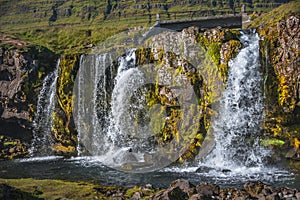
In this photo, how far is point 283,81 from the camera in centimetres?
2453

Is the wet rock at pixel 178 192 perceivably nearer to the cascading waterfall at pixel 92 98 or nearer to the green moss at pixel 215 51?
the green moss at pixel 215 51

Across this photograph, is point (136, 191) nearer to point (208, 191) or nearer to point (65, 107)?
point (208, 191)

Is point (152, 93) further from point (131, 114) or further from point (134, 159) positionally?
point (134, 159)

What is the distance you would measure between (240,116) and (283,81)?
10.7 feet

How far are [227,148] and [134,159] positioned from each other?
5903 millimetres

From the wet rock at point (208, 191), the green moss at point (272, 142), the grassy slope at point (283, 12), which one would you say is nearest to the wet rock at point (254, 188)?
the wet rock at point (208, 191)

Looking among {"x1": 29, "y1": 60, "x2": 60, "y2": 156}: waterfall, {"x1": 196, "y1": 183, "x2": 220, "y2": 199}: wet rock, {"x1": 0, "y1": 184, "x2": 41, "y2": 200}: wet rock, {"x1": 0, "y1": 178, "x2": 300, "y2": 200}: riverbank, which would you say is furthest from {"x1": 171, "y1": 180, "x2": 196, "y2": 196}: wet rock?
{"x1": 29, "y1": 60, "x2": 60, "y2": 156}: waterfall

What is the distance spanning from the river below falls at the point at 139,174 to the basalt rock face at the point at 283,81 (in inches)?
112

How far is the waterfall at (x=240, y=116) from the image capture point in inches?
960

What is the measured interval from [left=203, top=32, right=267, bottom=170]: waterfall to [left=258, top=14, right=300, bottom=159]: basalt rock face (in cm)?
57

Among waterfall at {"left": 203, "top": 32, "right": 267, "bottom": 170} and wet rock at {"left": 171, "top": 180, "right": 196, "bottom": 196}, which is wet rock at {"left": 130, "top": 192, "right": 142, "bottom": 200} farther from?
waterfall at {"left": 203, "top": 32, "right": 267, "bottom": 170}

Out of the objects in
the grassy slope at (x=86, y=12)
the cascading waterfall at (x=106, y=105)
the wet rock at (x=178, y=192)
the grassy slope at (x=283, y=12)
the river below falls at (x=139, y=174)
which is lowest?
the river below falls at (x=139, y=174)

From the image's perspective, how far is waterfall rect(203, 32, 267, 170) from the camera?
24375 millimetres

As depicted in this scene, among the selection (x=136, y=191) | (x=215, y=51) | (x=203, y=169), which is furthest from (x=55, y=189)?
(x=215, y=51)
